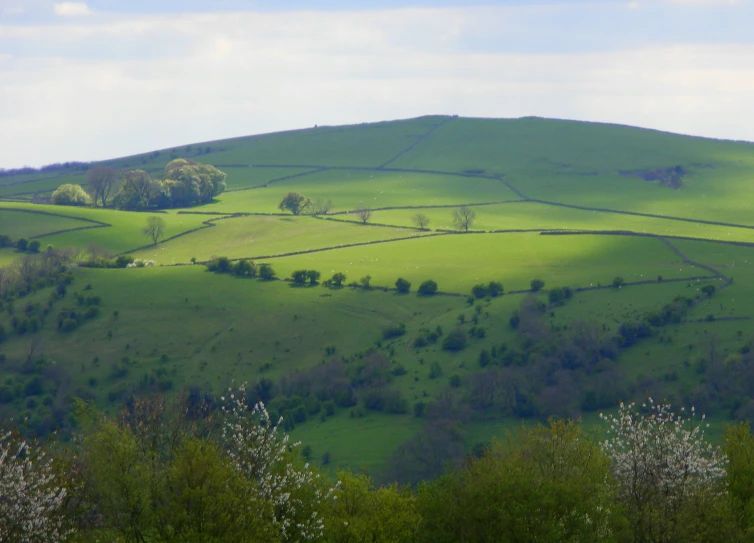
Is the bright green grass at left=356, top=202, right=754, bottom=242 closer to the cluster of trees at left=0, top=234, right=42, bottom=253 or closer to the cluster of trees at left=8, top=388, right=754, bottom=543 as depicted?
the cluster of trees at left=0, top=234, right=42, bottom=253

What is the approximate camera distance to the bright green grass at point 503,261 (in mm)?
141500

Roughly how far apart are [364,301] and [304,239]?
4222cm

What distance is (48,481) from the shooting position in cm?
4216

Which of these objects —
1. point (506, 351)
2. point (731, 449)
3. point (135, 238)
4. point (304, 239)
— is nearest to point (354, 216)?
point (304, 239)

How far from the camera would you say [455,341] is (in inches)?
4924

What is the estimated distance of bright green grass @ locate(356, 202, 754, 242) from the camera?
170000 millimetres

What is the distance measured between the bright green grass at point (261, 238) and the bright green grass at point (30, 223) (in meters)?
21.3

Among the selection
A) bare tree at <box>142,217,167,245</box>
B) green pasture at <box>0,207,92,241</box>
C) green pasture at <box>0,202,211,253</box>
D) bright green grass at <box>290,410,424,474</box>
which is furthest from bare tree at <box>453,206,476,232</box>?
bright green grass at <box>290,410,424,474</box>

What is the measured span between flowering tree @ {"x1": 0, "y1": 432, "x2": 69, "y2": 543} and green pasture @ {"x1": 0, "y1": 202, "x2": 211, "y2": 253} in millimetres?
133638

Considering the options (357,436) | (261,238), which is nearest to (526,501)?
(357,436)

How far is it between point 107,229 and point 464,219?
67.9 meters

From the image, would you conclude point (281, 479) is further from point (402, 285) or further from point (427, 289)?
point (402, 285)

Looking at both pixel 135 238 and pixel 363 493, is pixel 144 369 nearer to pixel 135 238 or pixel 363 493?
pixel 135 238

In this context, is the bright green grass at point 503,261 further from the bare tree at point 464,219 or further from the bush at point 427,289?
the bare tree at point 464,219
